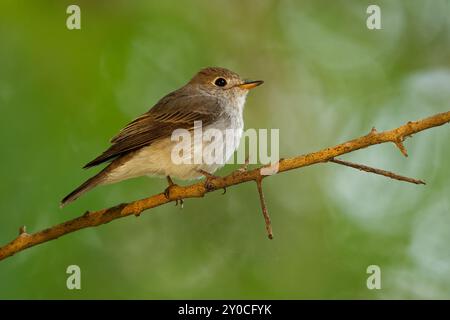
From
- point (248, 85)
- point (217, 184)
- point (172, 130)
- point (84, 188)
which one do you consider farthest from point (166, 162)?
point (217, 184)

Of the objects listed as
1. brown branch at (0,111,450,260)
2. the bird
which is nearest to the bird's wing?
the bird

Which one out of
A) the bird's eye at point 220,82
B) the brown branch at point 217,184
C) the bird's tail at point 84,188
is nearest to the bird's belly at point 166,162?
the bird's tail at point 84,188

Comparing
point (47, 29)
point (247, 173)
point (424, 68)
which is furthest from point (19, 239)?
point (424, 68)

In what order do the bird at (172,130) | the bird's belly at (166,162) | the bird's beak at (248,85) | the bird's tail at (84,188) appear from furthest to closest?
the bird's beak at (248,85), the bird's belly at (166,162), the bird at (172,130), the bird's tail at (84,188)

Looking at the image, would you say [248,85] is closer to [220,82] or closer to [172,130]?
[220,82]

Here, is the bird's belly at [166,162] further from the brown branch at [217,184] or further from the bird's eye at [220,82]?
the bird's eye at [220,82]

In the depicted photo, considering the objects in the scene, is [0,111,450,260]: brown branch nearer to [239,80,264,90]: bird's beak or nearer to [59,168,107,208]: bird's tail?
[59,168,107,208]: bird's tail
